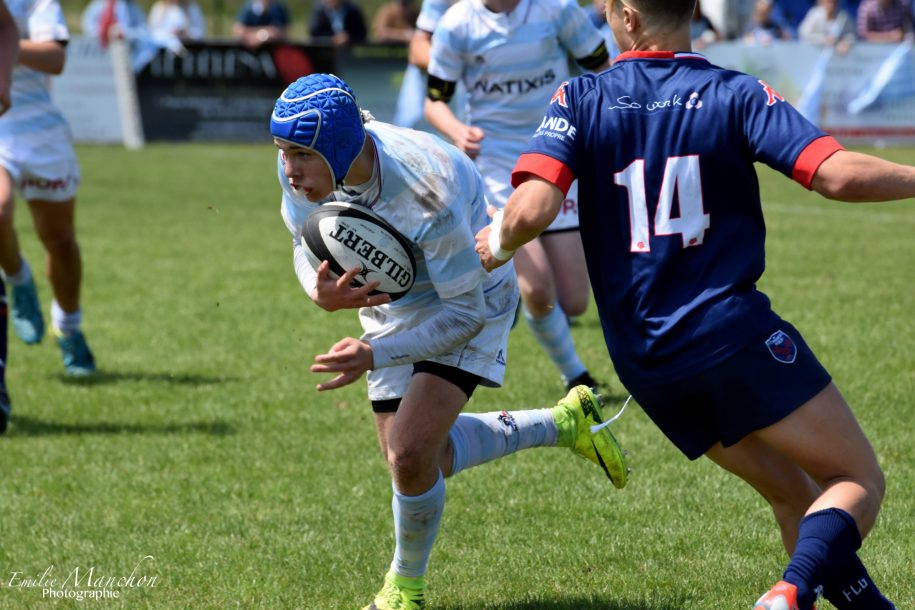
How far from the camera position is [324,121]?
11.3 ft

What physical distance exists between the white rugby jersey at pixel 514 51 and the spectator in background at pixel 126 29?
48.9 feet

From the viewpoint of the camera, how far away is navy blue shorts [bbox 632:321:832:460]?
10.1 ft

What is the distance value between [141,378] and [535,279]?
2395 millimetres

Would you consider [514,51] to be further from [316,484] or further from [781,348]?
[781,348]

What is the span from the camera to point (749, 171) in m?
3.16

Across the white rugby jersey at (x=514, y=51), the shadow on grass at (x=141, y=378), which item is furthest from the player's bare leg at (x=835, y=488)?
the shadow on grass at (x=141, y=378)

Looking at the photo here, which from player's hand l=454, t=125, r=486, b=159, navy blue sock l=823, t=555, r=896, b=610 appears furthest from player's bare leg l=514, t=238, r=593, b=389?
navy blue sock l=823, t=555, r=896, b=610

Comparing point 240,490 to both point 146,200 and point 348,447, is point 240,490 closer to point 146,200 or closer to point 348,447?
point 348,447

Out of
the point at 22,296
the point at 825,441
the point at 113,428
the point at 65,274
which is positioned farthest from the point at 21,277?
the point at 825,441

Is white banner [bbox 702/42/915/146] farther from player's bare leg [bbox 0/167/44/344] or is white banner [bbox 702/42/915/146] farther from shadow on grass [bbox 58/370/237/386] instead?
player's bare leg [bbox 0/167/44/344]

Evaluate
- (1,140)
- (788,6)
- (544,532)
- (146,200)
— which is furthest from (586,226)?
(788,6)

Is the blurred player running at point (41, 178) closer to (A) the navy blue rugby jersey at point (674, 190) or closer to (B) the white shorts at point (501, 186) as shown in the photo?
(B) the white shorts at point (501, 186)

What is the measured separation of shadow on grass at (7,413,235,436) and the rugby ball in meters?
2.57

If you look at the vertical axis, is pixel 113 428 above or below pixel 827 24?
above
